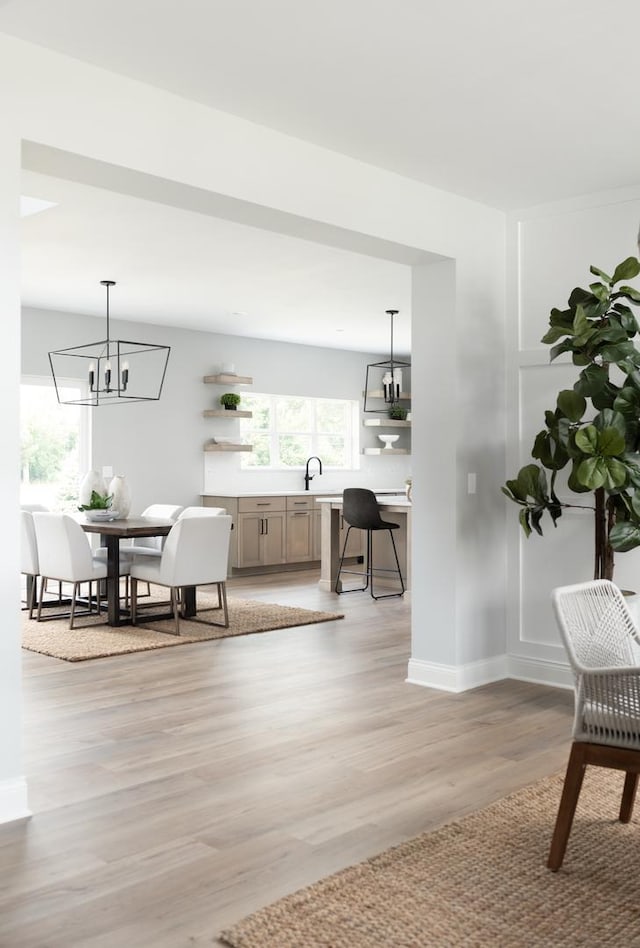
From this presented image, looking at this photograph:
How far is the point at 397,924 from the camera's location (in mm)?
2266

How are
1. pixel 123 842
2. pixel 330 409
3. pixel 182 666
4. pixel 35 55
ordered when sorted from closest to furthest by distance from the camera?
pixel 123 842 → pixel 35 55 → pixel 182 666 → pixel 330 409

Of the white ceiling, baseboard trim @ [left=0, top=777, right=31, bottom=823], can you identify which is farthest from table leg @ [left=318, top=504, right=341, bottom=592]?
baseboard trim @ [left=0, top=777, right=31, bottom=823]

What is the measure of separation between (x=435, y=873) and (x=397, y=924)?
0.31 m

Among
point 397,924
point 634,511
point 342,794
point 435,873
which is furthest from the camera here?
point 634,511

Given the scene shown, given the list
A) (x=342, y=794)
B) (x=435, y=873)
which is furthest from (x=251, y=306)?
(x=435, y=873)

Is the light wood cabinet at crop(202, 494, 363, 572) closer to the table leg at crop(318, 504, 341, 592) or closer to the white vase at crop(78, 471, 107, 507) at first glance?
the table leg at crop(318, 504, 341, 592)

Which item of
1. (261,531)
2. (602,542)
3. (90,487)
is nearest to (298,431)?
Result: (261,531)

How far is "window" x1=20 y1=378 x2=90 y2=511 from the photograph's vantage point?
27.8 ft

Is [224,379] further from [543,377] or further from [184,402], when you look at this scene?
[543,377]

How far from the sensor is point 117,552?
6543 mm

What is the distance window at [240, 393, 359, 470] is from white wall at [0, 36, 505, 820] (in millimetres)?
5467

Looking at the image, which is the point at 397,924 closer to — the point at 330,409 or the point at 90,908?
the point at 90,908

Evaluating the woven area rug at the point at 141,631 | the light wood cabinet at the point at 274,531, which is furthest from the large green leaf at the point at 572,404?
the light wood cabinet at the point at 274,531

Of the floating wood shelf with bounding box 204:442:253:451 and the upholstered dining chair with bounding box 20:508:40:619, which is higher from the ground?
the floating wood shelf with bounding box 204:442:253:451
